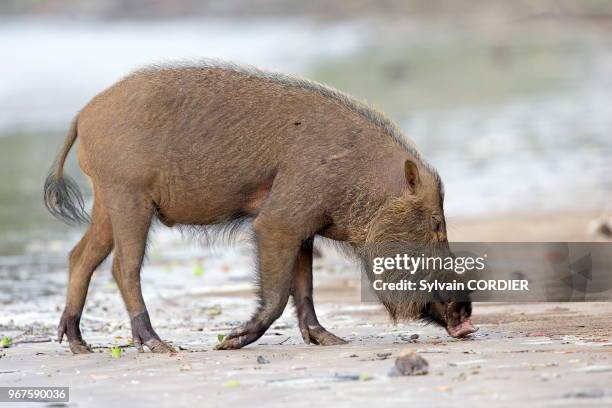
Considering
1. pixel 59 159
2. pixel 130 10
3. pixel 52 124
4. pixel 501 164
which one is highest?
pixel 130 10

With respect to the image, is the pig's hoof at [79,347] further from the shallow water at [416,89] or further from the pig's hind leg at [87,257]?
the shallow water at [416,89]

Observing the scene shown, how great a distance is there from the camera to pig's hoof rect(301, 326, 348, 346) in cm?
797

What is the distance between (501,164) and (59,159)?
10.7m

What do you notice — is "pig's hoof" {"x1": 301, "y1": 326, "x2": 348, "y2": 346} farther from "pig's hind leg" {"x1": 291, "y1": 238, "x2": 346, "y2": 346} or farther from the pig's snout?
the pig's snout

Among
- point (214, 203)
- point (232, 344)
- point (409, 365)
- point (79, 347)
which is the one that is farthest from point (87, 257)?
point (409, 365)

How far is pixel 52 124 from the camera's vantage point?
25.7 m

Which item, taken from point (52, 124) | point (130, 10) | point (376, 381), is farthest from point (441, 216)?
point (130, 10)

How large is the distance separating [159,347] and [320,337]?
960 millimetres

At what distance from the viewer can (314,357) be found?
282 inches

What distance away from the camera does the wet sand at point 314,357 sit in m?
6.01

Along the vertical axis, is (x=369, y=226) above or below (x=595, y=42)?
below

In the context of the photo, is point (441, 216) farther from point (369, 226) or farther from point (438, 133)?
point (438, 133)

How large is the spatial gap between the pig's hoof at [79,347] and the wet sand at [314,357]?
0.20ft

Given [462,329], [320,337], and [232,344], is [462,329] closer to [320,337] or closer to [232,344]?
[320,337]
